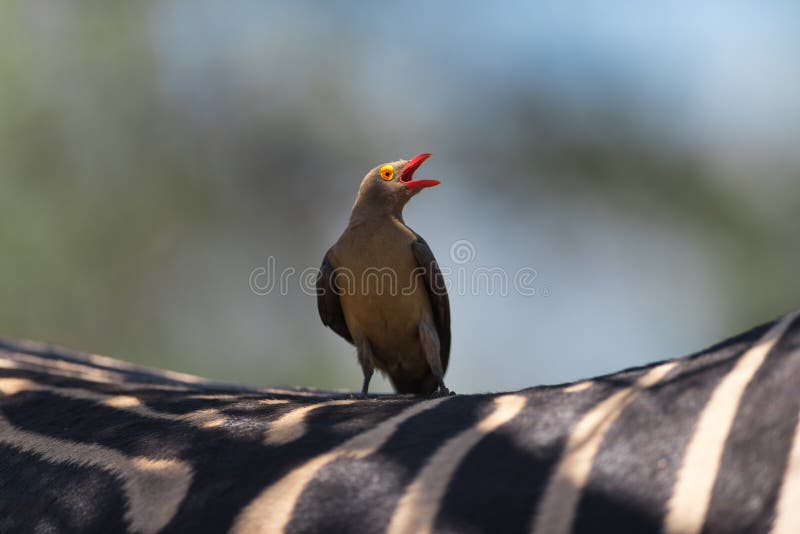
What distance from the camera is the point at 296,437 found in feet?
5.76

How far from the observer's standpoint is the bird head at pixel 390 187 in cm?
395

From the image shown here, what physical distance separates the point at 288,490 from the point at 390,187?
2.53m

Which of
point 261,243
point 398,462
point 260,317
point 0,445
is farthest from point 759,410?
point 261,243

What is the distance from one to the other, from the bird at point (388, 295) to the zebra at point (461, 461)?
155 cm

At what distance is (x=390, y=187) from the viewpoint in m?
3.99

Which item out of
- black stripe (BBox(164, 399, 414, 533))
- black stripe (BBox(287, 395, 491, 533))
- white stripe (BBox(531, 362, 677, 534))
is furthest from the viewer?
black stripe (BBox(164, 399, 414, 533))

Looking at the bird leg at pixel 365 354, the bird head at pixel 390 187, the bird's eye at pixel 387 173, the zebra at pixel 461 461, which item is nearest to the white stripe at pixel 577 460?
the zebra at pixel 461 461

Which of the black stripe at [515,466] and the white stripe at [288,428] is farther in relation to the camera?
the white stripe at [288,428]

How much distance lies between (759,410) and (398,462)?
589 millimetres

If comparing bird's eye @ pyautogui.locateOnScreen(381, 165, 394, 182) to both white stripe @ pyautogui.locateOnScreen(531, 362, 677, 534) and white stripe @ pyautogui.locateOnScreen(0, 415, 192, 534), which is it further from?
white stripe @ pyautogui.locateOnScreen(531, 362, 677, 534)

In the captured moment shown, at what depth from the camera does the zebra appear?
4.27 feet

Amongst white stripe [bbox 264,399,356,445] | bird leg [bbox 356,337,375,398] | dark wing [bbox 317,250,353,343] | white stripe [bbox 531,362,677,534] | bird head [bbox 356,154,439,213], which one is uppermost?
bird head [bbox 356,154,439,213]

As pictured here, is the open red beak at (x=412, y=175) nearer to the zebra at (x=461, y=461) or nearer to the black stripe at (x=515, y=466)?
the zebra at (x=461, y=461)

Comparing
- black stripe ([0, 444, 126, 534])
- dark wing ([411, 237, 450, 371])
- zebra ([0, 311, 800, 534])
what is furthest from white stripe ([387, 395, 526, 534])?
dark wing ([411, 237, 450, 371])
